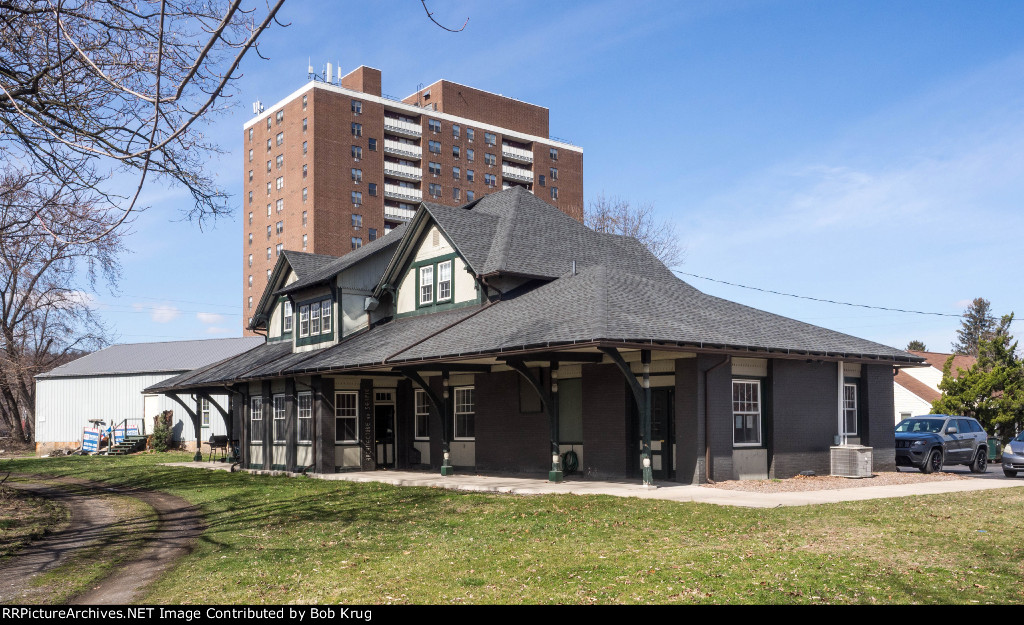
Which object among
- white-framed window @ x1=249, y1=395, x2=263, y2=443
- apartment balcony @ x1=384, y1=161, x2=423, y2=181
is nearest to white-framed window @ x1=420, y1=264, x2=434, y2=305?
white-framed window @ x1=249, y1=395, x2=263, y2=443

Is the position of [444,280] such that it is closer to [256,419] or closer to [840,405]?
[256,419]

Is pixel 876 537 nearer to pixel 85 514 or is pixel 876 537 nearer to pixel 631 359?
pixel 631 359

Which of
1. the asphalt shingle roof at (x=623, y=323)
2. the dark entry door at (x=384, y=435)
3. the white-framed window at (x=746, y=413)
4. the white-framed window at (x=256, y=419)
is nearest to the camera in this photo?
the asphalt shingle roof at (x=623, y=323)

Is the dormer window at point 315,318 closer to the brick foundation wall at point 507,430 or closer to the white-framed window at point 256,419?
the white-framed window at point 256,419

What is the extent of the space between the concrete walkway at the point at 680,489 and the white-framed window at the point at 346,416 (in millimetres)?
2731

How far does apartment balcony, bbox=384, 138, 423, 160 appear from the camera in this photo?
86250 millimetres

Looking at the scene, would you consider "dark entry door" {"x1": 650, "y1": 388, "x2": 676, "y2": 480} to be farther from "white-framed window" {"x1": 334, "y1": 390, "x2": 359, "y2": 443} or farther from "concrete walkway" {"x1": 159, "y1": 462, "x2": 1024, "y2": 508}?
"white-framed window" {"x1": 334, "y1": 390, "x2": 359, "y2": 443}

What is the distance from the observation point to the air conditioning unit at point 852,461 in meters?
21.5

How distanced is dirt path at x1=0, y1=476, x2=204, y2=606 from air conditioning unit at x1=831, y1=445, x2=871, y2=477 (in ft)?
49.9

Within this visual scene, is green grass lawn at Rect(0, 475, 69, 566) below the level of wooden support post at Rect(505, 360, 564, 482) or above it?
below

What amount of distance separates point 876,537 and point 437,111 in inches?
3286

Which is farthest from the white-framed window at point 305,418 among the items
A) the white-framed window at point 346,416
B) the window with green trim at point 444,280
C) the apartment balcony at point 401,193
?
the apartment balcony at point 401,193

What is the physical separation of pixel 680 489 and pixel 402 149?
240ft

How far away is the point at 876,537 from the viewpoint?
11.6 m
